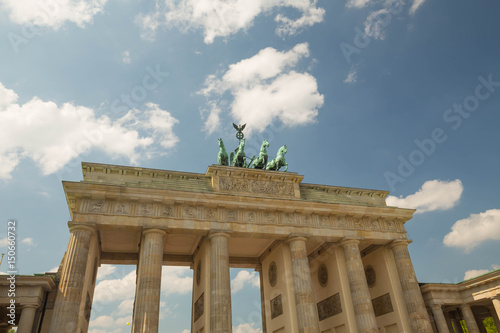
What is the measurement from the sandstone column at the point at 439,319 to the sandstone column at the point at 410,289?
5.55 ft

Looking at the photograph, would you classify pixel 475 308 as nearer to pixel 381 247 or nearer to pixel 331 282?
pixel 381 247

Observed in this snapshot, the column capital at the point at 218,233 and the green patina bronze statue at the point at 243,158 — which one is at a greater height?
the green patina bronze statue at the point at 243,158

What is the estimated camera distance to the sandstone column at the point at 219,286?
21250 mm

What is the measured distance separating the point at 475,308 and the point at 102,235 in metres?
32.7

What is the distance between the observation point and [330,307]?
91.7ft

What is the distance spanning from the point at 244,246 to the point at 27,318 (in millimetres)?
16089

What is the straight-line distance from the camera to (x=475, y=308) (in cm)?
3138

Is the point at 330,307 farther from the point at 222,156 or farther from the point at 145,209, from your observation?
the point at 145,209

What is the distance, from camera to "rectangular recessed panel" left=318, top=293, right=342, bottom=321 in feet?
88.5

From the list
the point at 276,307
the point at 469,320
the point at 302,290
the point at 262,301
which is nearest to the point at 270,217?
the point at 302,290

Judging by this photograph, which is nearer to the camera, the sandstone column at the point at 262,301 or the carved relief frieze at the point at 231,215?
the carved relief frieze at the point at 231,215

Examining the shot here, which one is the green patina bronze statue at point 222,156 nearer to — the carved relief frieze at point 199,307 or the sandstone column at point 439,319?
the carved relief frieze at point 199,307

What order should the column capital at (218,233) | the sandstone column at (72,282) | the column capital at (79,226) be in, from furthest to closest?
the column capital at (218,233), the column capital at (79,226), the sandstone column at (72,282)

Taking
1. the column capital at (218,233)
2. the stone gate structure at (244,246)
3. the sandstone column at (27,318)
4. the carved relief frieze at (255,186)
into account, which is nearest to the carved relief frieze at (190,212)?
the stone gate structure at (244,246)
